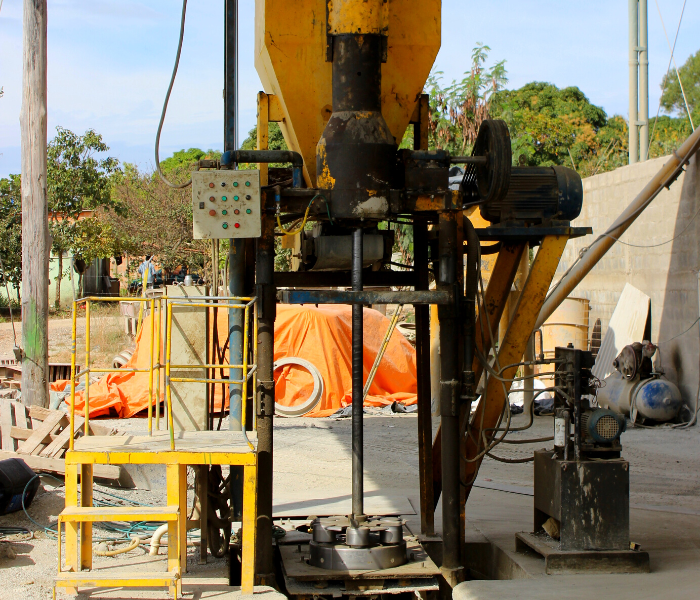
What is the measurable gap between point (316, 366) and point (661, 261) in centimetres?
633

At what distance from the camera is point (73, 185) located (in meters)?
28.3

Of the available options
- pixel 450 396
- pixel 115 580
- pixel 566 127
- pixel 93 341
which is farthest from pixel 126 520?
pixel 566 127

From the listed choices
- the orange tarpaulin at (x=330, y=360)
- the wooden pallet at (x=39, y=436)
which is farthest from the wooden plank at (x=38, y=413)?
the orange tarpaulin at (x=330, y=360)

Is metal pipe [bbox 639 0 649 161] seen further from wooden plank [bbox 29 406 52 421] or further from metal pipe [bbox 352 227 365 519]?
metal pipe [bbox 352 227 365 519]

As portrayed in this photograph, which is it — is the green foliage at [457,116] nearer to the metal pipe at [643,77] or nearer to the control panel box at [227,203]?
the metal pipe at [643,77]

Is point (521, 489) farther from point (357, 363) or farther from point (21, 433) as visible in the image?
point (21, 433)

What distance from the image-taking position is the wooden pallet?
809cm

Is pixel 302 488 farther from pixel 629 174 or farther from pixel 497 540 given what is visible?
pixel 629 174

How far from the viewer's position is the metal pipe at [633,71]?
1833 cm

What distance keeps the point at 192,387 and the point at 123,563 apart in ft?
4.50

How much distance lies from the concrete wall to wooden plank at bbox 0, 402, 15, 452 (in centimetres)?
968

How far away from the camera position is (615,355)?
14.4 meters

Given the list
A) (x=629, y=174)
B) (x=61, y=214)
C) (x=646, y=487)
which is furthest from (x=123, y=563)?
(x=61, y=214)

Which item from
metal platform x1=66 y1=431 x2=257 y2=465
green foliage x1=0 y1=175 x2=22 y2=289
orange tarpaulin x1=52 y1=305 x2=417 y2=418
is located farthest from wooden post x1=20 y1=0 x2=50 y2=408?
green foliage x1=0 y1=175 x2=22 y2=289
